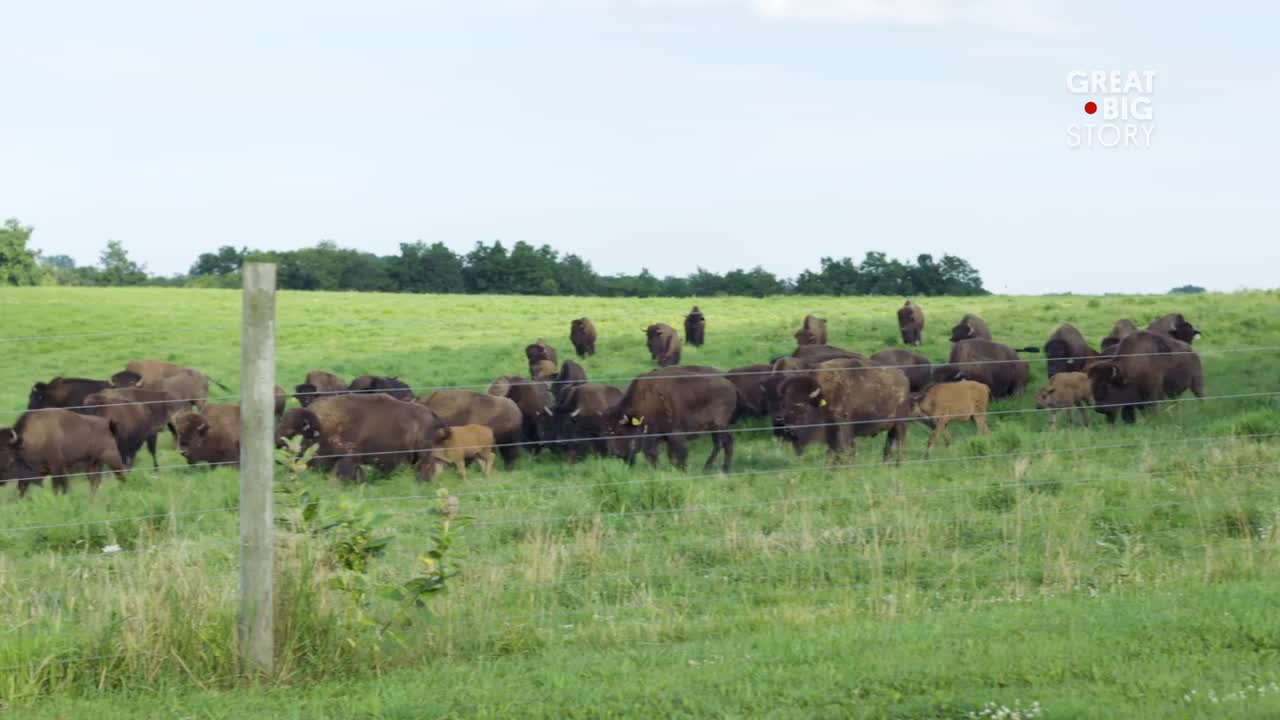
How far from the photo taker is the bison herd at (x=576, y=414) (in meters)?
16.1

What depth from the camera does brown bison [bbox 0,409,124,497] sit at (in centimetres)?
1576

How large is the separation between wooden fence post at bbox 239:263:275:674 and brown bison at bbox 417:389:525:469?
12.2m

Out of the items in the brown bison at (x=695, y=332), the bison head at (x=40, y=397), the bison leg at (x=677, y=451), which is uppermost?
the brown bison at (x=695, y=332)

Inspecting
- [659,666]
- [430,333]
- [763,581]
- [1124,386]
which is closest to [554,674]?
[659,666]

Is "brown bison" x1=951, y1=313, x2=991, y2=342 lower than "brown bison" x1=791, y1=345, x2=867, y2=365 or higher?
higher

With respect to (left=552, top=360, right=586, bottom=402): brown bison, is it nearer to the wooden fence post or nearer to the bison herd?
the bison herd

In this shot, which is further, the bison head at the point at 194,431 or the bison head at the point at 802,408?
the bison head at the point at 194,431

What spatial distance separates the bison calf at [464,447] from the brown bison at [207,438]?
3129 mm

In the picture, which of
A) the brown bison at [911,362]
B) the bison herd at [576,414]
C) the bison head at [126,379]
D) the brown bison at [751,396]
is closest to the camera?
the bison herd at [576,414]

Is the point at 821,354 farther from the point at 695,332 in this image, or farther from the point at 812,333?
the point at 695,332

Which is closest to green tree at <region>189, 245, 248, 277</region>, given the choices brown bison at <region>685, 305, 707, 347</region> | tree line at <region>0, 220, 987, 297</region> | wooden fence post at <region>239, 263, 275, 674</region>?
tree line at <region>0, 220, 987, 297</region>

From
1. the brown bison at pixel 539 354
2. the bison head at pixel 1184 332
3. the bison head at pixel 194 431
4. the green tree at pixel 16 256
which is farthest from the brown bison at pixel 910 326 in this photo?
the green tree at pixel 16 256

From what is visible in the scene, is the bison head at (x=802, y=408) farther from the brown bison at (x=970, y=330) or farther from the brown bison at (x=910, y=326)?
the brown bison at (x=910, y=326)

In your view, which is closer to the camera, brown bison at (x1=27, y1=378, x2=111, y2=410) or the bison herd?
the bison herd
